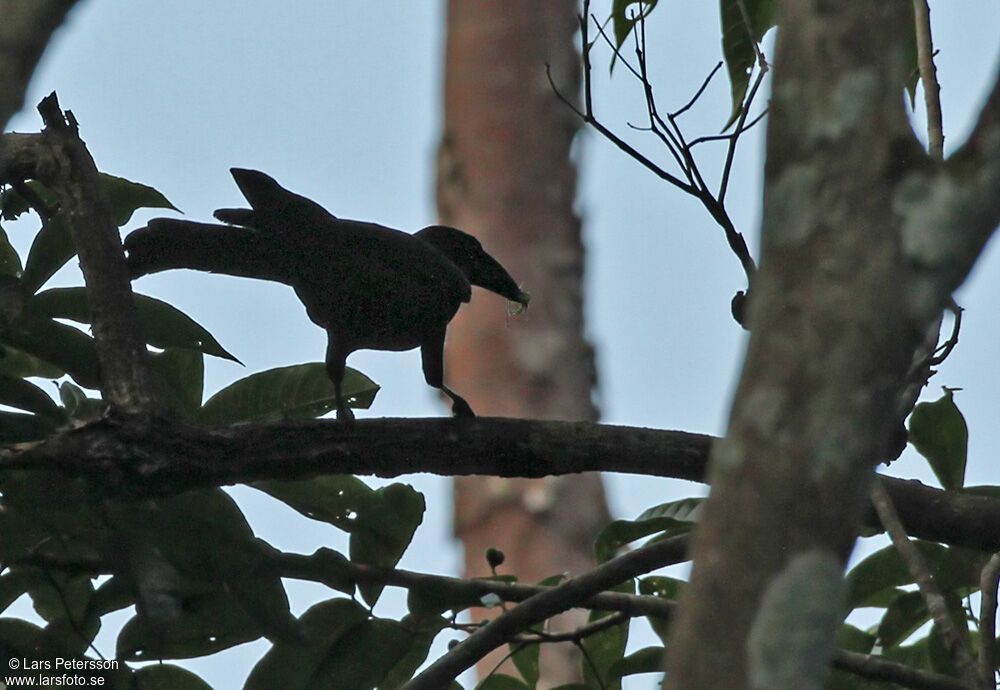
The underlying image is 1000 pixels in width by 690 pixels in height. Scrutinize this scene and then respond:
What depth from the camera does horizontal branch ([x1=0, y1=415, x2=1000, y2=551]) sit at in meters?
2.41

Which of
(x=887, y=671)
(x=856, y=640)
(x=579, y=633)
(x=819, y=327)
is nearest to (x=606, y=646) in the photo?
(x=579, y=633)

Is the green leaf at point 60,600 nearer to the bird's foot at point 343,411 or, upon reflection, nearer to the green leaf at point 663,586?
the bird's foot at point 343,411

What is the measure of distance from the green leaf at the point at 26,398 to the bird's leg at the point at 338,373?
0.62m

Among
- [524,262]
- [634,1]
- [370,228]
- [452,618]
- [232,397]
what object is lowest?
[452,618]

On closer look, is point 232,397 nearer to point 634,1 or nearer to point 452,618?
point 452,618

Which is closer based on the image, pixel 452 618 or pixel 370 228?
pixel 452 618

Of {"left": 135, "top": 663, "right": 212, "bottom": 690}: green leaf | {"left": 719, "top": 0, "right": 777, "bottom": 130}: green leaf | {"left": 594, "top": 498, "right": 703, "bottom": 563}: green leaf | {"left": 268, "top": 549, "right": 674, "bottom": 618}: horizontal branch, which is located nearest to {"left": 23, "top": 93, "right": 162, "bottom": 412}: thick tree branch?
{"left": 268, "top": 549, "right": 674, "bottom": 618}: horizontal branch

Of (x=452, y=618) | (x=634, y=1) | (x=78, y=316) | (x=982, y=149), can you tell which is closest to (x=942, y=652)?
(x=452, y=618)

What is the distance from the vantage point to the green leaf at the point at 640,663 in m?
2.80

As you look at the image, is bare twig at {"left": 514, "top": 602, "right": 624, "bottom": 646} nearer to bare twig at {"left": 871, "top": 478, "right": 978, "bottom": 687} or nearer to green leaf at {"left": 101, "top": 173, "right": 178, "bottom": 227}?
bare twig at {"left": 871, "top": 478, "right": 978, "bottom": 687}

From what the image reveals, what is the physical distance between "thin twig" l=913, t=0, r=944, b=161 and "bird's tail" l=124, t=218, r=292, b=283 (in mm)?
1621

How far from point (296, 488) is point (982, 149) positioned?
183 centimetres

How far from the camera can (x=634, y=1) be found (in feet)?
9.70

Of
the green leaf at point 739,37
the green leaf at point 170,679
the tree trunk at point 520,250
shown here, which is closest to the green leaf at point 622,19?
the green leaf at point 739,37
